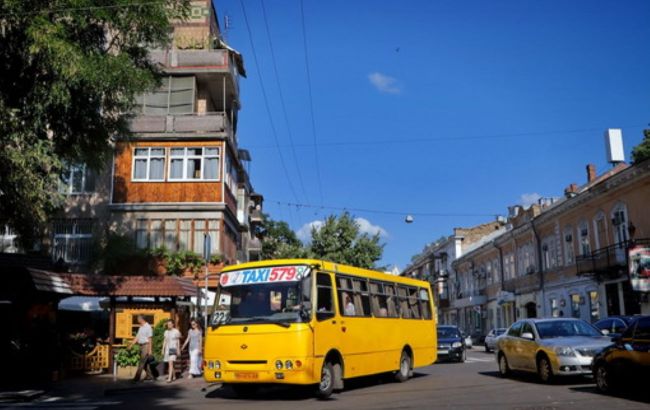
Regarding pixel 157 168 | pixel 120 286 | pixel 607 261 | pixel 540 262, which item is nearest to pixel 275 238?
pixel 540 262

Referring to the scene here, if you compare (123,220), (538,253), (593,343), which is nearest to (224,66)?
(123,220)

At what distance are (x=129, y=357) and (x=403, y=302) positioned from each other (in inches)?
360

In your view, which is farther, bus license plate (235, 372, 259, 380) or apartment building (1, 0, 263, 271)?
apartment building (1, 0, 263, 271)

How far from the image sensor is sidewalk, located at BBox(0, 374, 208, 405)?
1420 cm

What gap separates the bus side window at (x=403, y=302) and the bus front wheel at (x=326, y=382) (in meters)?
4.63

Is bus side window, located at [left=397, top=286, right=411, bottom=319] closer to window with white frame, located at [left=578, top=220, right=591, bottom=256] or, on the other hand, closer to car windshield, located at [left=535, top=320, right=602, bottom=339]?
car windshield, located at [left=535, top=320, right=602, bottom=339]

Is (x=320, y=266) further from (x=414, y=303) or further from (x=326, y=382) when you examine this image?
(x=414, y=303)

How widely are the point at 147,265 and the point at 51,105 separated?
12.8 metres

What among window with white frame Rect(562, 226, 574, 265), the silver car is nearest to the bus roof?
the silver car

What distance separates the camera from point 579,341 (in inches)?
571

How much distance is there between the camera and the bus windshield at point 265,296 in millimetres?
12648

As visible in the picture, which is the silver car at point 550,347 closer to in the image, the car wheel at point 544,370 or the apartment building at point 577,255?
the car wheel at point 544,370

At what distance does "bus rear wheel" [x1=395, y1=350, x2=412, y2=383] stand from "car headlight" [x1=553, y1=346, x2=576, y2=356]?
166 inches

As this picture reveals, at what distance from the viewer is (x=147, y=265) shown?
27.5m
